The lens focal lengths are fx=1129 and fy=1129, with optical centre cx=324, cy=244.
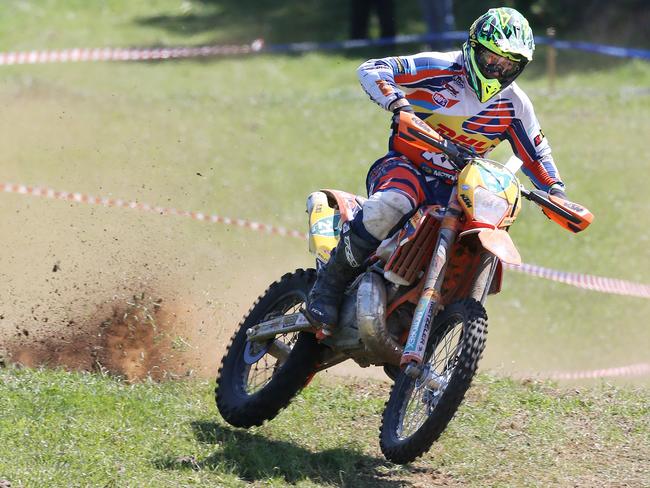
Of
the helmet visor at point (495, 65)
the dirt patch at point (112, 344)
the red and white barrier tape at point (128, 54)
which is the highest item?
the red and white barrier tape at point (128, 54)

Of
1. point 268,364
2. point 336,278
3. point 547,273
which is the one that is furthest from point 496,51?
point 547,273

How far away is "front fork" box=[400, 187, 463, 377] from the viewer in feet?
18.0

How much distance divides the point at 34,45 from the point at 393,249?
19.6 meters

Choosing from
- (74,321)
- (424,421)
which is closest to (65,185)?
(74,321)

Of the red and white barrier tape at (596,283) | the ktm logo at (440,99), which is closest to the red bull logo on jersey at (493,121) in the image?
the ktm logo at (440,99)

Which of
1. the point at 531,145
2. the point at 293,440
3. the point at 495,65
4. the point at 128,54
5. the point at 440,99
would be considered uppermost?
the point at 128,54

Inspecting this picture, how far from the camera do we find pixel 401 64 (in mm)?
6199

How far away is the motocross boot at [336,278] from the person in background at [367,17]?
16.3 m

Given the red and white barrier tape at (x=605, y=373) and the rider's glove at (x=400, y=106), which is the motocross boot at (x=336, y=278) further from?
the red and white barrier tape at (x=605, y=373)

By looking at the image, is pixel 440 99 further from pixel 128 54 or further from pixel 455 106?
pixel 128 54

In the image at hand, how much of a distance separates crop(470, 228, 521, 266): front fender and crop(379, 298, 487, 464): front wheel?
31 cm

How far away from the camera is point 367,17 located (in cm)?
2234

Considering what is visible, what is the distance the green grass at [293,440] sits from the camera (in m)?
5.52

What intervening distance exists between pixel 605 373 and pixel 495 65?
468 centimetres
